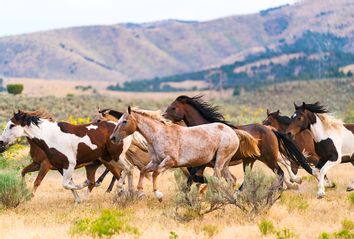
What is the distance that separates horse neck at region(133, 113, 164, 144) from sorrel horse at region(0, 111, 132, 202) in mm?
1964

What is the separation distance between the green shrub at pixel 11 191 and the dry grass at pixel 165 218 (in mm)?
189

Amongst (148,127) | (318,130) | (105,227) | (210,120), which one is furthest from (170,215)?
(318,130)

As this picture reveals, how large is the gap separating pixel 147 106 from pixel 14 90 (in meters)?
13.5

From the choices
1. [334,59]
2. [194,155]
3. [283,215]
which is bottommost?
[334,59]

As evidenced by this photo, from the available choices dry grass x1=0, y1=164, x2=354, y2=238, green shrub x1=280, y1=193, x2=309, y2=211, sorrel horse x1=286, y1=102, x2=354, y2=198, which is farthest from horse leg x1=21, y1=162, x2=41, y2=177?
sorrel horse x1=286, y1=102, x2=354, y2=198

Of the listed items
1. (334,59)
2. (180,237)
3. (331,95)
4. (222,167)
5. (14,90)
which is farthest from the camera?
(334,59)

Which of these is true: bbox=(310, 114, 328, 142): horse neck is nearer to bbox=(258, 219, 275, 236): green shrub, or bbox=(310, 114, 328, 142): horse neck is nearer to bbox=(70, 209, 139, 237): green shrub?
bbox=(258, 219, 275, 236): green shrub

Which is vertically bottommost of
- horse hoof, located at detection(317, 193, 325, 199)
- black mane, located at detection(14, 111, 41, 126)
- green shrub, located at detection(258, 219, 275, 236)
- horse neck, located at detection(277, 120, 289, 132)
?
horse hoof, located at detection(317, 193, 325, 199)

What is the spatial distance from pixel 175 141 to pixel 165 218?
Answer: 1347 mm

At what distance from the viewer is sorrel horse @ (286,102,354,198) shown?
1323 cm

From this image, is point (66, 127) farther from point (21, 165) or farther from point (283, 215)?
point (21, 165)

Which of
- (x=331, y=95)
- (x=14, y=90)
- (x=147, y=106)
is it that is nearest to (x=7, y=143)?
(x=147, y=106)

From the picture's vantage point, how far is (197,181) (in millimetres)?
11766

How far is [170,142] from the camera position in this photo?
10781 millimetres
